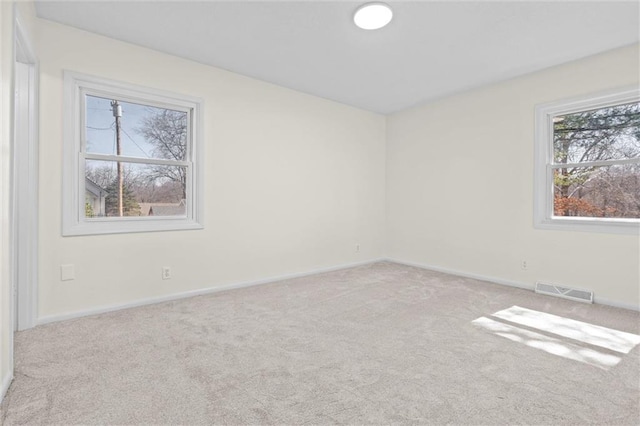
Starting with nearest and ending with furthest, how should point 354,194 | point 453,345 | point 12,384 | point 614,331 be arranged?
1. point 12,384
2. point 453,345
3. point 614,331
4. point 354,194

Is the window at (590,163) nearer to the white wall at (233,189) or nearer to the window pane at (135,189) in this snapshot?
the white wall at (233,189)

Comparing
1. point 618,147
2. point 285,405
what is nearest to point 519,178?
point 618,147

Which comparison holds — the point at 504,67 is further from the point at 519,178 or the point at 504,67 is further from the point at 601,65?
the point at 519,178

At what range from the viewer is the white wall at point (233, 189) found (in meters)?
2.73

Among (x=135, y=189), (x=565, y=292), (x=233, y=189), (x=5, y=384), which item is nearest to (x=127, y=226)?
(x=135, y=189)

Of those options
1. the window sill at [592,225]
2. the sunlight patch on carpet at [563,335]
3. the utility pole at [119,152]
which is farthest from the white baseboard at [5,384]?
the window sill at [592,225]

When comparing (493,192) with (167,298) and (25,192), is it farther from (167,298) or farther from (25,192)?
(25,192)

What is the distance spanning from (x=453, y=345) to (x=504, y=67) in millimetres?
2949

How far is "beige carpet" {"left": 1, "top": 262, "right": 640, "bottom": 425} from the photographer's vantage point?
5.21ft

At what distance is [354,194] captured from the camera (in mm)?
5062

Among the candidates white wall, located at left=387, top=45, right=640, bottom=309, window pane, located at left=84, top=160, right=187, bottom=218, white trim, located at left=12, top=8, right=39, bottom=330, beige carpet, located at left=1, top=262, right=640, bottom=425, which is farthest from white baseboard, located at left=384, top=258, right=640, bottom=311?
white trim, located at left=12, top=8, right=39, bottom=330

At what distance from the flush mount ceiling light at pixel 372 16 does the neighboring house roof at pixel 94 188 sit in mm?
2679

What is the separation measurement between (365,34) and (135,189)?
2.59m

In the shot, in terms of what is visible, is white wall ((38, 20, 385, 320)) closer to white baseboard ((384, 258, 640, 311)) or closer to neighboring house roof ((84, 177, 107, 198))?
neighboring house roof ((84, 177, 107, 198))
